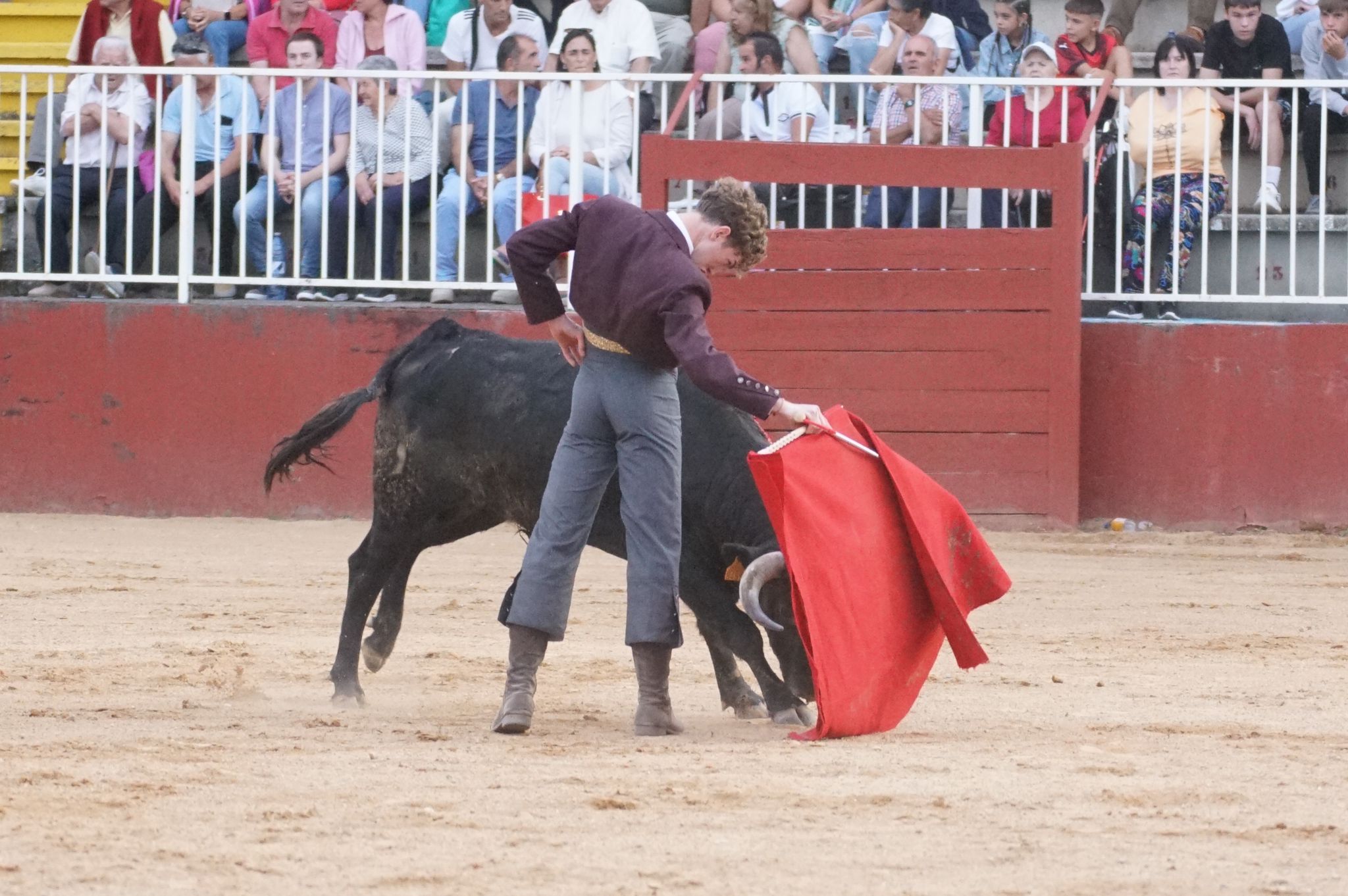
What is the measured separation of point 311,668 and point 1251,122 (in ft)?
18.5

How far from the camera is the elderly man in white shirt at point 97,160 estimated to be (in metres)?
9.71

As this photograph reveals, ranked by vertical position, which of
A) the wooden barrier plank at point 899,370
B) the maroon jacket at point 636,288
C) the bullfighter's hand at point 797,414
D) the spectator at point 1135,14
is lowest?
the wooden barrier plank at point 899,370

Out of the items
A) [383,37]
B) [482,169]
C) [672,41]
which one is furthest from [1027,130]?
[383,37]

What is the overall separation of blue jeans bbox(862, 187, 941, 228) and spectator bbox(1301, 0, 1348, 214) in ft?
6.18

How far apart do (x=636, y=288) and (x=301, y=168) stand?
18.0 ft

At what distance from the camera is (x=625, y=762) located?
14.7 feet

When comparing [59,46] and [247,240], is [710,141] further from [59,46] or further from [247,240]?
[59,46]

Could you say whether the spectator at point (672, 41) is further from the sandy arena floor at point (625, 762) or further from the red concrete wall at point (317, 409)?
the sandy arena floor at point (625, 762)

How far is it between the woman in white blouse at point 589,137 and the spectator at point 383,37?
1269 millimetres

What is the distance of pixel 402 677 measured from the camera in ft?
20.1

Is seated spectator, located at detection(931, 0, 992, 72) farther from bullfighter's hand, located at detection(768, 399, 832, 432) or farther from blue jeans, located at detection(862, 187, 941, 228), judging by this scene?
bullfighter's hand, located at detection(768, 399, 832, 432)

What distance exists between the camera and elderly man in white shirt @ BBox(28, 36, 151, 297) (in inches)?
382

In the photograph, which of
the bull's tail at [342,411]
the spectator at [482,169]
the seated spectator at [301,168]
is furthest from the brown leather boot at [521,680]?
the seated spectator at [301,168]

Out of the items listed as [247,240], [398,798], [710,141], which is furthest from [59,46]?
[398,798]
